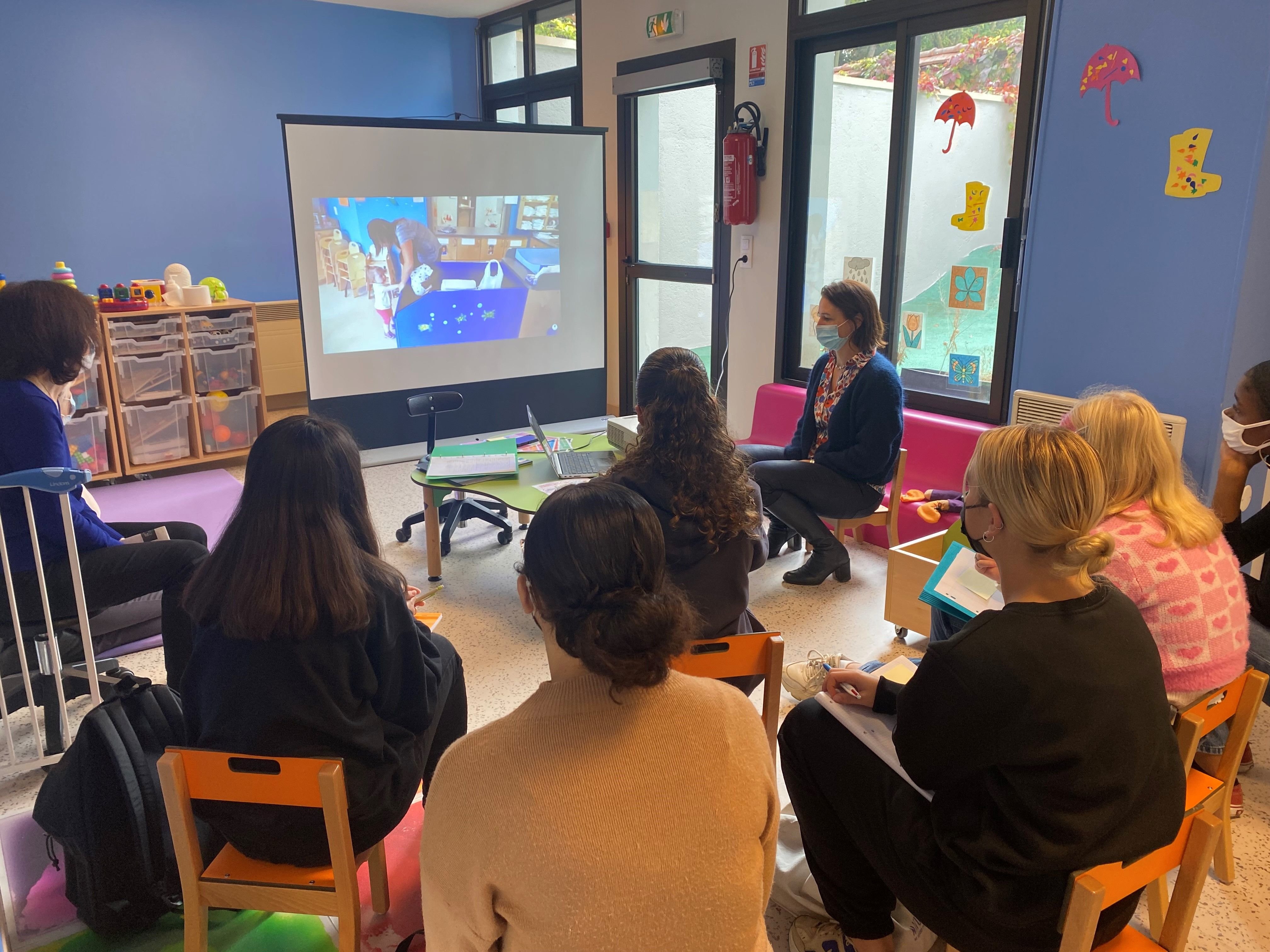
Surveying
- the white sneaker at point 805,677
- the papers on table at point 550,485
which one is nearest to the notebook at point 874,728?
the white sneaker at point 805,677

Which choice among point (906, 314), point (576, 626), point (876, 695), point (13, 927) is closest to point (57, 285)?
point (13, 927)

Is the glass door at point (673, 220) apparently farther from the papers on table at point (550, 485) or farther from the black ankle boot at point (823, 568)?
the papers on table at point (550, 485)

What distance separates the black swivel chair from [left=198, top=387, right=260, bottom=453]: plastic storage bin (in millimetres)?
1665

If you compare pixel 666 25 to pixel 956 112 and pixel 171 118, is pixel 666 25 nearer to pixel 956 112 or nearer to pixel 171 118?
pixel 956 112

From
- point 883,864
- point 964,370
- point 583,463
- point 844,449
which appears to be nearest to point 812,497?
point 844,449

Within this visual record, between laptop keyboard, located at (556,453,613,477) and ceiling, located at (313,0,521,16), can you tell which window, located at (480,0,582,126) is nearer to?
ceiling, located at (313,0,521,16)

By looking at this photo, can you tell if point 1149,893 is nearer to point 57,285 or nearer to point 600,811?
point 600,811

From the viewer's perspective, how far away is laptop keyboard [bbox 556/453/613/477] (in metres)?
3.27

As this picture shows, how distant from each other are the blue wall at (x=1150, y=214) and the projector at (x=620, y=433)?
162 cm

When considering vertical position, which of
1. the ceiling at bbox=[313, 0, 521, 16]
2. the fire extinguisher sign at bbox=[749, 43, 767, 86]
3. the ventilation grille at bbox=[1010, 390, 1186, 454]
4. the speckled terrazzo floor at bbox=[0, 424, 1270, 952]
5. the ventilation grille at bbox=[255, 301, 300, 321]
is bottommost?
the speckled terrazzo floor at bbox=[0, 424, 1270, 952]

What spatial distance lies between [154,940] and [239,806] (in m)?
0.50

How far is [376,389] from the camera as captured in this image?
4.99 m

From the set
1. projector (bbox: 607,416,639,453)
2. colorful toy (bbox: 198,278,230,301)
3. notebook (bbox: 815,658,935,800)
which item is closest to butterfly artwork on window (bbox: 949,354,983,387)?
projector (bbox: 607,416,639,453)

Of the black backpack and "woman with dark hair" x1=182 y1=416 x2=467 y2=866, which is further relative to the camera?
the black backpack
